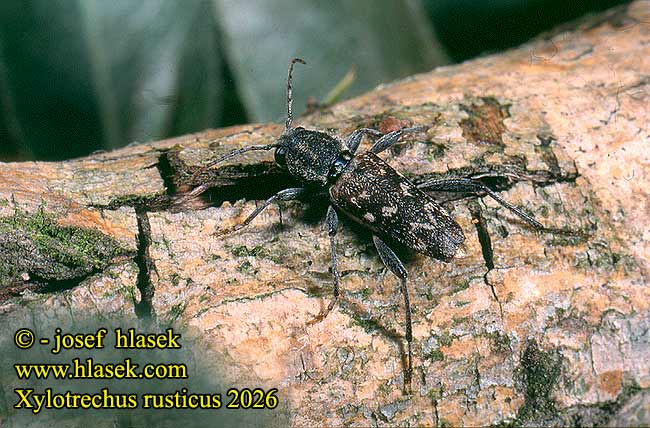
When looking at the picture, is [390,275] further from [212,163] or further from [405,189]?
[212,163]

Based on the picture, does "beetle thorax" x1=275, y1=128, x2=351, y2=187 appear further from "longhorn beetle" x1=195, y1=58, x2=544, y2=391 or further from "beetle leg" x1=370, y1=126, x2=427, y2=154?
"beetle leg" x1=370, y1=126, x2=427, y2=154

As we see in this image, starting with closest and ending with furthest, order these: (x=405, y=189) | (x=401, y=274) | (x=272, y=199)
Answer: (x=401, y=274)
(x=272, y=199)
(x=405, y=189)

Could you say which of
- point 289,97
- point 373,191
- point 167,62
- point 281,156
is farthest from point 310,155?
point 167,62

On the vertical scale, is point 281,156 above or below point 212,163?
above

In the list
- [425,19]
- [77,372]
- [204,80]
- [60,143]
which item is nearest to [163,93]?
[204,80]

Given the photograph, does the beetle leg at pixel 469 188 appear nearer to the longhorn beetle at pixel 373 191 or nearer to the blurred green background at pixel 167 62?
the longhorn beetle at pixel 373 191

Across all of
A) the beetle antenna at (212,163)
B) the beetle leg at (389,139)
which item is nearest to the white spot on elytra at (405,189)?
the beetle leg at (389,139)

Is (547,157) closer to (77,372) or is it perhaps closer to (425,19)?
(425,19)
